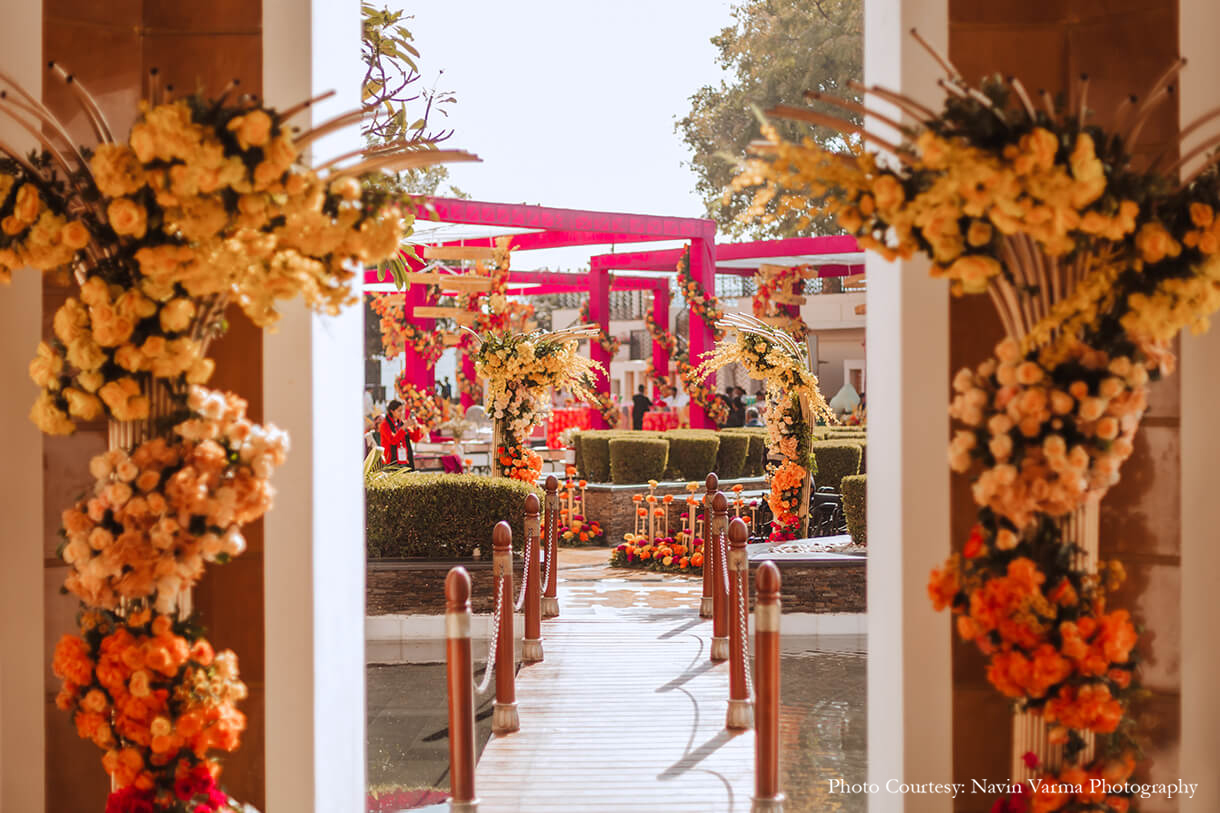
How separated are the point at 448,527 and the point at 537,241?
7612 millimetres

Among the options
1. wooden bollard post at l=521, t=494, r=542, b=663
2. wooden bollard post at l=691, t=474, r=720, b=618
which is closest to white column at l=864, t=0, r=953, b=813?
wooden bollard post at l=521, t=494, r=542, b=663

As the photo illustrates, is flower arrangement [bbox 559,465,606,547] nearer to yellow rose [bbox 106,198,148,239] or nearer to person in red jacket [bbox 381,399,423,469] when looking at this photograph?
person in red jacket [bbox 381,399,423,469]

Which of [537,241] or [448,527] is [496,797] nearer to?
[448,527]

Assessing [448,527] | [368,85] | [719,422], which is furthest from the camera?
[719,422]

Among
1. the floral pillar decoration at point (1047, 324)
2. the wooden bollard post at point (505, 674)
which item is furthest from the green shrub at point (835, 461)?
the floral pillar decoration at point (1047, 324)

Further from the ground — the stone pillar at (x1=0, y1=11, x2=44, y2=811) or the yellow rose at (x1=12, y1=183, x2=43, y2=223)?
the yellow rose at (x1=12, y1=183, x2=43, y2=223)

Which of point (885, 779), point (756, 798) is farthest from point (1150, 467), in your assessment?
point (756, 798)

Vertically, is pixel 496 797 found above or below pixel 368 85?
below

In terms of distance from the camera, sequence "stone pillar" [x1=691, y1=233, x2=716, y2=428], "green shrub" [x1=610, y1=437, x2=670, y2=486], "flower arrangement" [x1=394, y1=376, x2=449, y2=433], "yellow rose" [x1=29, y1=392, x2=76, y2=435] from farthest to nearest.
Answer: "flower arrangement" [x1=394, y1=376, x2=449, y2=433] → "stone pillar" [x1=691, y1=233, x2=716, y2=428] → "green shrub" [x1=610, y1=437, x2=670, y2=486] → "yellow rose" [x1=29, y1=392, x2=76, y2=435]

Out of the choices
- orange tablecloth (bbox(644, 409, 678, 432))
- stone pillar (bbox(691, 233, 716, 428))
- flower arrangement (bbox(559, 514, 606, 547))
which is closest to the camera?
flower arrangement (bbox(559, 514, 606, 547))

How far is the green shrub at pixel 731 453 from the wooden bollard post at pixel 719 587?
5.93 m

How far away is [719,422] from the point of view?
14.5 metres

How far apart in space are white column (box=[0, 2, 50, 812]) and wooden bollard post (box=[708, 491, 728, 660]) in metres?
4.31

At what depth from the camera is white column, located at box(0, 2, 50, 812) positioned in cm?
280
